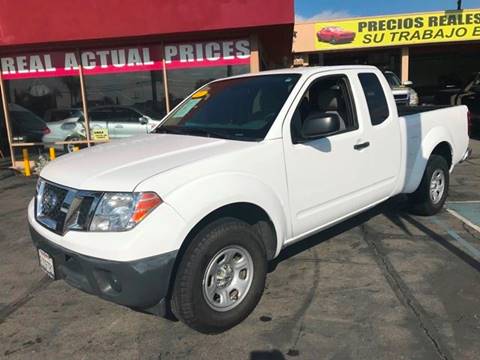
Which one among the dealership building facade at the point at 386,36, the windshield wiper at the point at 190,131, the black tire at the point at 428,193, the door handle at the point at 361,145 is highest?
the dealership building facade at the point at 386,36

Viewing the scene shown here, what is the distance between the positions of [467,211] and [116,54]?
25.3 feet

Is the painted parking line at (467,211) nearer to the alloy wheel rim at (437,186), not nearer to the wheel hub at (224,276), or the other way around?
the alloy wheel rim at (437,186)

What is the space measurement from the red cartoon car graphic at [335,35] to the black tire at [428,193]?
1844 centimetres

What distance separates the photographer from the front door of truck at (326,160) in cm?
380

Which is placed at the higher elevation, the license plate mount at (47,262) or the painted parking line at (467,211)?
the license plate mount at (47,262)

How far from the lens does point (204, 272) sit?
3.15 metres

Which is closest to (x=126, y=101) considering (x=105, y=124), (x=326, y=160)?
(x=105, y=124)

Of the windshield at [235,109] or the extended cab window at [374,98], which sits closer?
the windshield at [235,109]

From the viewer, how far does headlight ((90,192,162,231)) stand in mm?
2891

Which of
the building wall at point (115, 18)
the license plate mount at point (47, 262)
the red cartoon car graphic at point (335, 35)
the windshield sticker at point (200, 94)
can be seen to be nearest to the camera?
the license plate mount at point (47, 262)

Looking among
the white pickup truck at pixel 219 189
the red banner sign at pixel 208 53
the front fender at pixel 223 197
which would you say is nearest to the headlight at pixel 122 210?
the white pickup truck at pixel 219 189

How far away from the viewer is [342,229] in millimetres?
5562

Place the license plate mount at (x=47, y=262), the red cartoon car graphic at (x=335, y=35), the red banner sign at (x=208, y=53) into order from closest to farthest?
1. the license plate mount at (x=47, y=262)
2. the red banner sign at (x=208, y=53)
3. the red cartoon car graphic at (x=335, y=35)

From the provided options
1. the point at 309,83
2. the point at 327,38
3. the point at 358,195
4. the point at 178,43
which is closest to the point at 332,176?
the point at 358,195
